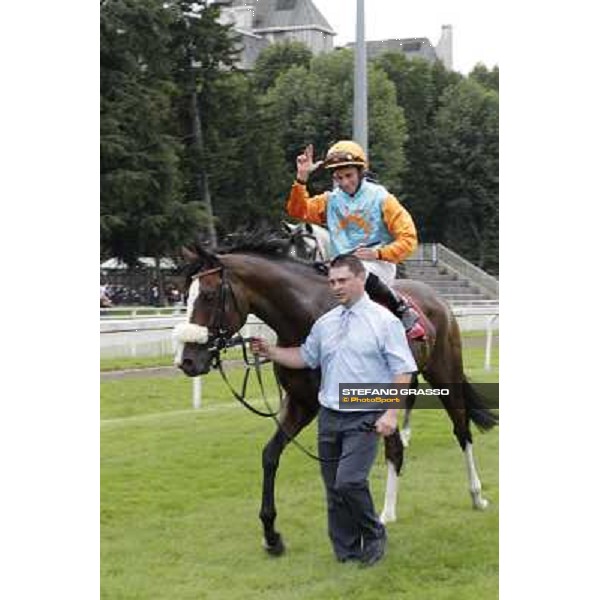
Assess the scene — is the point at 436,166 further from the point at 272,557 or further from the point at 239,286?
the point at 272,557

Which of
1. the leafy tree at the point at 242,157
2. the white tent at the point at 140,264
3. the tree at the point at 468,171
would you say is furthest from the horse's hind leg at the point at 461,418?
the white tent at the point at 140,264

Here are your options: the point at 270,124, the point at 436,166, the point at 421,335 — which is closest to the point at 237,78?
the point at 270,124

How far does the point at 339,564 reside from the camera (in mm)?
5645

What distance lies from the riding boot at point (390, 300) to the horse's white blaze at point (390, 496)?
87 centimetres

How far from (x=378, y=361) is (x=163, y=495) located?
1763mm

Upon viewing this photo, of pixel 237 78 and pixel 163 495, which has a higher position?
pixel 237 78

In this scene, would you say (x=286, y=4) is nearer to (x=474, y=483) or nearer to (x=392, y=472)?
(x=392, y=472)

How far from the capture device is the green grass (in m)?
5.41

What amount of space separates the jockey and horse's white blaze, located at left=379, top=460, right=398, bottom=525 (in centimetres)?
85

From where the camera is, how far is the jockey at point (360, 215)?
19.0 ft

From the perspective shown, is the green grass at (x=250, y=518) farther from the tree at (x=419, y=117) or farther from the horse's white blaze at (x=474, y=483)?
the tree at (x=419, y=117)

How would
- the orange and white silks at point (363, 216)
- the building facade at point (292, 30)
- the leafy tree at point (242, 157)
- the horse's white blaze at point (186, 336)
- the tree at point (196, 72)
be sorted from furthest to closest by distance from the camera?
the tree at point (196, 72), the leafy tree at point (242, 157), the building facade at point (292, 30), the orange and white silks at point (363, 216), the horse's white blaze at point (186, 336)
